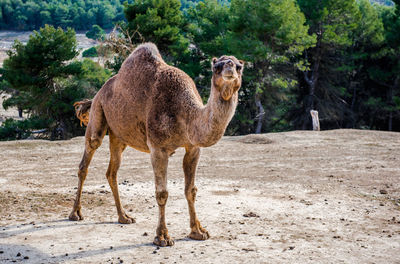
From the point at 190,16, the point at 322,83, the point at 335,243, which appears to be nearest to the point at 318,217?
the point at 335,243

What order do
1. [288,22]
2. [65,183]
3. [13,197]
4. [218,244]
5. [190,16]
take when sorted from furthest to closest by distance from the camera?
[190,16], [288,22], [65,183], [13,197], [218,244]

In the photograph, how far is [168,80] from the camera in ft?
17.9

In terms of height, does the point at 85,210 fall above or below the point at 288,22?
below

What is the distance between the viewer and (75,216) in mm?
6504

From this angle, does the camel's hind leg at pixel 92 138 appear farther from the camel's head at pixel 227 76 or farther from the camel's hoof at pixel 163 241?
the camel's head at pixel 227 76

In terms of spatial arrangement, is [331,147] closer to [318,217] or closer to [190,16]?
[318,217]

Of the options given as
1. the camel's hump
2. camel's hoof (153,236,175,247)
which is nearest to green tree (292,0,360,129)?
the camel's hump

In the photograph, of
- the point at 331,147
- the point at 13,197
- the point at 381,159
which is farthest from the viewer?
the point at 331,147

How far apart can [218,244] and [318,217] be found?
6.64 ft

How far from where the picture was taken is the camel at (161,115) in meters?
4.45

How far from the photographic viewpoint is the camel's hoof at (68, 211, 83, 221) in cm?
650

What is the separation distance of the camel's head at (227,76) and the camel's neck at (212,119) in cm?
8

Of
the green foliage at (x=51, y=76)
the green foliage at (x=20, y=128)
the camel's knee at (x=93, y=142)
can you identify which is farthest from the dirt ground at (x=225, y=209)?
the green foliage at (x=51, y=76)

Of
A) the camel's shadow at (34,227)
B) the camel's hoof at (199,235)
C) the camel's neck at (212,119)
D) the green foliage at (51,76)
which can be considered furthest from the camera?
the green foliage at (51,76)
